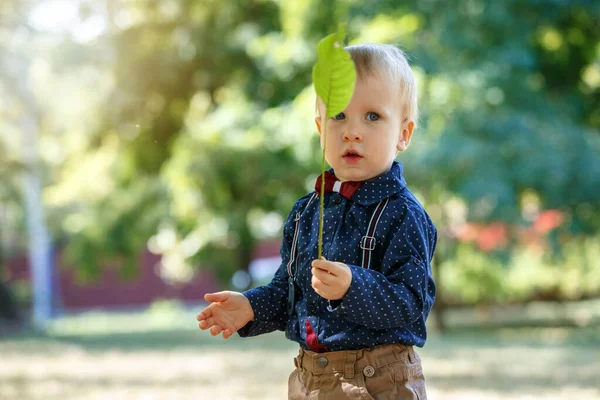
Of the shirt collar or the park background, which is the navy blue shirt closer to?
the shirt collar

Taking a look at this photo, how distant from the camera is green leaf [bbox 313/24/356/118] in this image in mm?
1820

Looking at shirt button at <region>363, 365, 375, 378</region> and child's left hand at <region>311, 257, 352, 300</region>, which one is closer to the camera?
child's left hand at <region>311, 257, 352, 300</region>

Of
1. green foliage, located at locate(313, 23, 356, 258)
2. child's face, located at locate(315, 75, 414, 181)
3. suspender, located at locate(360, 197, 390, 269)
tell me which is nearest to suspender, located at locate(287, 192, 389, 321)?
suspender, located at locate(360, 197, 390, 269)

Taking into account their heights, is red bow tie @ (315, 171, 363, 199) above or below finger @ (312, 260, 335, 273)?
above

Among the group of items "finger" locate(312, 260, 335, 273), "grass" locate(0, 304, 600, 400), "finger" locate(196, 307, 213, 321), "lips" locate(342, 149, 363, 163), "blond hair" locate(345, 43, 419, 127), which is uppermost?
"grass" locate(0, 304, 600, 400)

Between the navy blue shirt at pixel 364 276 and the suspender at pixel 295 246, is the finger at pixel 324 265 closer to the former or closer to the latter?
the navy blue shirt at pixel 364 276

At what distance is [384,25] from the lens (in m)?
10.4

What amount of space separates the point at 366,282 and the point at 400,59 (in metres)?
0.61

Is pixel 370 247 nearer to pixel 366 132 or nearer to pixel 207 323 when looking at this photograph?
pixel 366 132

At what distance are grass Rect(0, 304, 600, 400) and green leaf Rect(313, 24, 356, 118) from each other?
4574 millimetres

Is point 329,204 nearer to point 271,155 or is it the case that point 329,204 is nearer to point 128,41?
point 271,155

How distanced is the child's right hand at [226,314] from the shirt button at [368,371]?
37 centimetres

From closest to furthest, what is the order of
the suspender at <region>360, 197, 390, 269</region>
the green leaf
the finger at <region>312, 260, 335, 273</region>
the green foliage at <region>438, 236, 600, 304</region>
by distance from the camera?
the green leaf → the finger at <region>312, 260, 335, 273</region> → the suspender at <region>360, 197, 390, 269</region> → the green foliage at <region>438, 236, 600, 304</region>

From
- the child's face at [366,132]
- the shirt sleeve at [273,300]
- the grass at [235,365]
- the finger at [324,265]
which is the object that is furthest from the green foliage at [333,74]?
the grass at [235,365]
